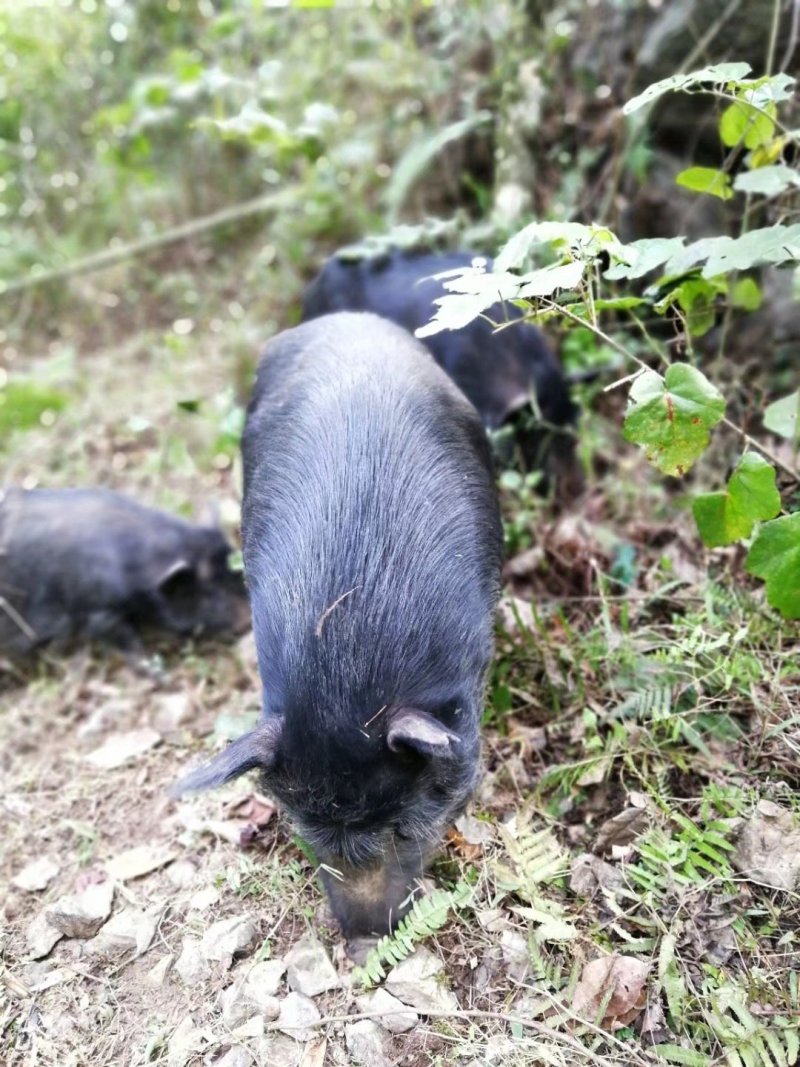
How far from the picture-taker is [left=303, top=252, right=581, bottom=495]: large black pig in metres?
4.57

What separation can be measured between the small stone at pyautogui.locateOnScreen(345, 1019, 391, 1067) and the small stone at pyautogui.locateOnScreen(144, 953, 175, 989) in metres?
0.66

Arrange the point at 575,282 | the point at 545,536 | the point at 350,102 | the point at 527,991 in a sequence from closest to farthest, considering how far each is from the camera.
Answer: the point at 575,282, the point at 527,991, the point at 545,536, the point at 350,102

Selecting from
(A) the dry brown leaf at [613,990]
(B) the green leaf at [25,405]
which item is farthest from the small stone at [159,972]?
(B) the green leaf at [25,405]

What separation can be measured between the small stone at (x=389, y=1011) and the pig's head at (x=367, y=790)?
6.9 inches

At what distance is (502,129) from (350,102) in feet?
7.71

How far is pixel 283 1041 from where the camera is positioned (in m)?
2.57

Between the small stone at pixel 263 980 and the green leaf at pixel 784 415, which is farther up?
the green leaf at pixel 784 415

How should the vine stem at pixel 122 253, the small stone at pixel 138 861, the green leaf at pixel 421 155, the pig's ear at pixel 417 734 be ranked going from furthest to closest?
the vine stem at pixel 122 253 → the green leaf at pixel 421 155 → the small stone at pixel 138 861 → the pig's ear at pixel 417 734

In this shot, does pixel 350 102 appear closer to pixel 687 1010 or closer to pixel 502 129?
pixel 502 129

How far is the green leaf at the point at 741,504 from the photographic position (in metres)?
2.60

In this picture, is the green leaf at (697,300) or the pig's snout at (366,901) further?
the green leaf at (697,300)

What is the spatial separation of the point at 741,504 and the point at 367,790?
4.77ft

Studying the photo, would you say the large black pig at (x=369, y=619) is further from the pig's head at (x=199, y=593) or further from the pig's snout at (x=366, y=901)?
the pig's head at (x=199, y=593)

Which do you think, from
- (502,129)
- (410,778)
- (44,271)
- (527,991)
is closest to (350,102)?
(502,129)
